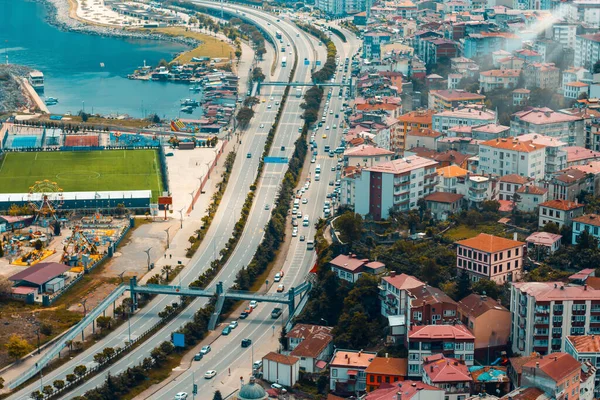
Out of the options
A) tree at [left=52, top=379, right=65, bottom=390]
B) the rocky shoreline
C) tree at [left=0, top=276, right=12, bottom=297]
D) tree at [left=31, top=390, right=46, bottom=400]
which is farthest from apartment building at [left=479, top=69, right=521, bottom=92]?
the rocky shoreline

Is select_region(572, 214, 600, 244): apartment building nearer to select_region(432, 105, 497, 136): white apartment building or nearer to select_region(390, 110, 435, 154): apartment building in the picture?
select_region(432, 105, 497, 136): white apartment building

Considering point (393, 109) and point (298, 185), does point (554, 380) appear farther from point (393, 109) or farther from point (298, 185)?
point (393, 109)

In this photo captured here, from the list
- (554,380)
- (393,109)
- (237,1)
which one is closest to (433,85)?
(393,109)

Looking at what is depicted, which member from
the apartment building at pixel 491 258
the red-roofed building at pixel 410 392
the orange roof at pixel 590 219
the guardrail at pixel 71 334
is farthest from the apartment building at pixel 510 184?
the red-roofed building at pixel 410 392

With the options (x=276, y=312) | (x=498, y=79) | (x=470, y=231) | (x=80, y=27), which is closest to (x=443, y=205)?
(x=470, y=231)

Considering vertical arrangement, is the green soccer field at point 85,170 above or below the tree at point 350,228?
below

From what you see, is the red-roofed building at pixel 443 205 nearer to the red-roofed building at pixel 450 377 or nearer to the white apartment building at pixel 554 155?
the white apartment building at pixel 554 155
